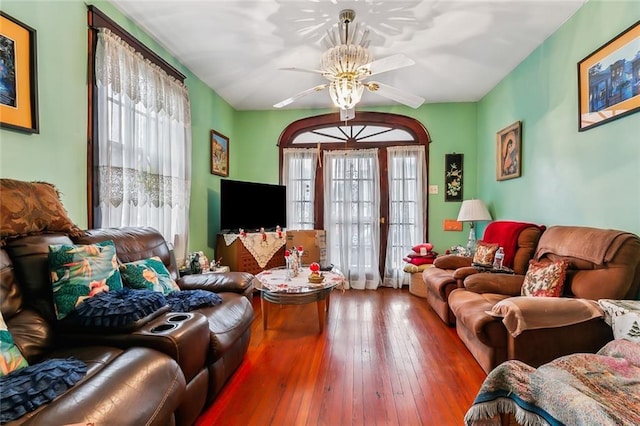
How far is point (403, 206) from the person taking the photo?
4730 mm

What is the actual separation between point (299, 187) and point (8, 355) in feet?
12.9

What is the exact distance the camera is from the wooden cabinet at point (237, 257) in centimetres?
394

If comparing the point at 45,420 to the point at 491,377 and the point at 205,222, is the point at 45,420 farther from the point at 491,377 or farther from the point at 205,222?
the point at 205,222

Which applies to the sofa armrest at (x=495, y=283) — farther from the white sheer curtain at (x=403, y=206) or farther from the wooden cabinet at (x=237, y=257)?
the wooden cabinet at (x=237, y=257)

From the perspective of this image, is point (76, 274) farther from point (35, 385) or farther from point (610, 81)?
point (610, 81)

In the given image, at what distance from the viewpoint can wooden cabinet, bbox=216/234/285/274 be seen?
394cm

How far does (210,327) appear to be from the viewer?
1857mm

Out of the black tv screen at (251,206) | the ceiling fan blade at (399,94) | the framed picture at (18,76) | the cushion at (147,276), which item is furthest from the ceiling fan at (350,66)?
the black tv screen at (251,206)

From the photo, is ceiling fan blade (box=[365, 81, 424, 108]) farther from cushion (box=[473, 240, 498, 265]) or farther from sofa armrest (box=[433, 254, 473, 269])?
sofa armrest (box=[433, 254, 473, 269])

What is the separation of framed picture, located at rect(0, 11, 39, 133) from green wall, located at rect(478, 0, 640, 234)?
3727 millimetres

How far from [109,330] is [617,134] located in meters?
3.35

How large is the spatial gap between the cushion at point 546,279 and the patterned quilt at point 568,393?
0.79 metres

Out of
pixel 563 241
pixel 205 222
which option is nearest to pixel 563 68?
pixel 563 241

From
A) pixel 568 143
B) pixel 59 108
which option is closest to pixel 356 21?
pixel 568 143
